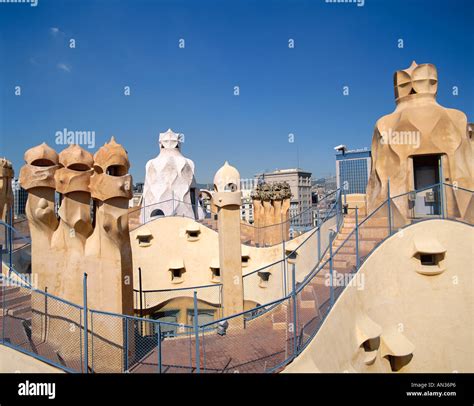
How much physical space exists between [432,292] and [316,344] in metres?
4.57

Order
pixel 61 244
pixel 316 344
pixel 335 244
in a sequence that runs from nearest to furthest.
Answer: pixel 316 344 < pixel 61 244 < pixel 335 244

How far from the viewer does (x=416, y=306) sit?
8.15 metres

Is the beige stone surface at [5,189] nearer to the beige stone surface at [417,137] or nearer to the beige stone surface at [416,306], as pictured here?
the beige stone surface at [416,306]

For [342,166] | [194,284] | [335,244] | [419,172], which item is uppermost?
[342,166]

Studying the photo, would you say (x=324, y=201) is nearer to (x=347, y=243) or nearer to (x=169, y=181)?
(x=347, y=243)

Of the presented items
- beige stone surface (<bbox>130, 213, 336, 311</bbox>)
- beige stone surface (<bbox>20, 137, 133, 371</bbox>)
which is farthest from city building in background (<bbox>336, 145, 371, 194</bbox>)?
beige stone surface (<bbox>20, 137, 133, 371</bbox>)

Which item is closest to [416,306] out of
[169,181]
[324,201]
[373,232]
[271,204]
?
[373,232]

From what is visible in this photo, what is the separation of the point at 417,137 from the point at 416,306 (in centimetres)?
518

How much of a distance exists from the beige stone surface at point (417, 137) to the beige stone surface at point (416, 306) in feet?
5.34

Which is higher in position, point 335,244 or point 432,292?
point 335,244

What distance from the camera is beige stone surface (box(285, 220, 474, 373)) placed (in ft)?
22.9

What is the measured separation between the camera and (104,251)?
684 cm

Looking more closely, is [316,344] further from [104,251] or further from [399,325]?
[104,251]
